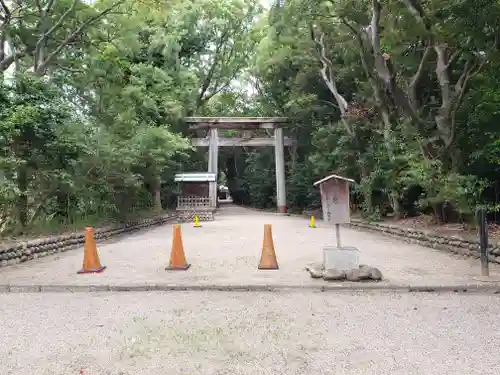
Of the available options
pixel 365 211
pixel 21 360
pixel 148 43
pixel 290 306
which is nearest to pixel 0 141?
pixel 21 360

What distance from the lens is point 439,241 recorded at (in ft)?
30.4

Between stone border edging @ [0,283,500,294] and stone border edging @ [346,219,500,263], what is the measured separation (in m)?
1.93

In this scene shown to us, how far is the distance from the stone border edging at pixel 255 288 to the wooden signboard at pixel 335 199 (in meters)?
1.13

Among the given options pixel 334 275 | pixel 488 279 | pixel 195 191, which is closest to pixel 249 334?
pixel 334 275

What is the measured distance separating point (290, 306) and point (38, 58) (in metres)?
10.6

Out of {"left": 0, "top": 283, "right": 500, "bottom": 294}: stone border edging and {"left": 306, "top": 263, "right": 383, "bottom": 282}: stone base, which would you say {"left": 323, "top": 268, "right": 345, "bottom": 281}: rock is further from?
{"left": 0, "top": 283, "right": 500, "bottom": 294}: stone border edging

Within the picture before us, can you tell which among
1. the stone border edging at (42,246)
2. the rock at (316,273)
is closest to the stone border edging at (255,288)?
the rock at (316,273)

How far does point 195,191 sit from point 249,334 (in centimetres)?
2142

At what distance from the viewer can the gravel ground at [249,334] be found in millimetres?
3186

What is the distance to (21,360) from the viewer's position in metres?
3.35

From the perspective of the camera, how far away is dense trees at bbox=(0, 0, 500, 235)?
29.8ft

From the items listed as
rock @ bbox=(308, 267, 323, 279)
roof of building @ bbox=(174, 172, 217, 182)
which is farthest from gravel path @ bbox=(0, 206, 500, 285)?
roof of building @ bbox=(174, 172, 217, 182)

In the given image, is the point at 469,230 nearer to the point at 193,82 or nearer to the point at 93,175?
the point at 93,175

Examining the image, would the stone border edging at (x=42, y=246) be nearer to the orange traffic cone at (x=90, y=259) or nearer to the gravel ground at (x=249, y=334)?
the orange traffic cone at (x=90, y=259)
